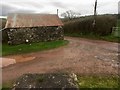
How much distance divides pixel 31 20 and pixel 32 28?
1670mm

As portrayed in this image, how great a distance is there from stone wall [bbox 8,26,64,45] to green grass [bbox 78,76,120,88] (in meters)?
14.6

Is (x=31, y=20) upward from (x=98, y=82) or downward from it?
upward

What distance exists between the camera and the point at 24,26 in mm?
25656

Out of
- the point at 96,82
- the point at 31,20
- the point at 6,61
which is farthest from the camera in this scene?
the point at 31,20

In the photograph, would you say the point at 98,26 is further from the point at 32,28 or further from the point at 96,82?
the point at 96,82

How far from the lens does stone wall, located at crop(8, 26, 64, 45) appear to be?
82.8 ft

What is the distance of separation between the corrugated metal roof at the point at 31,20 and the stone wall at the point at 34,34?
52 centimetres

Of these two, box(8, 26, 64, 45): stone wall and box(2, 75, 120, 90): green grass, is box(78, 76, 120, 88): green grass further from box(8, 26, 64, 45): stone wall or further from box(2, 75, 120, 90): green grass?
box(8, 26, 64, 45): stone wall

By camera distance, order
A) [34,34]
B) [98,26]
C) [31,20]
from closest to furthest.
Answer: [34,34]
[31,20]
[98,26]

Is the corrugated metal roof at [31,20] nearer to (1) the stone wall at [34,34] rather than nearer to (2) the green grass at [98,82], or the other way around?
(1) the stone wall at [34,34]

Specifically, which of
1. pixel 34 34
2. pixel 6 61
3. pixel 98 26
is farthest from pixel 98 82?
pixel 98 26

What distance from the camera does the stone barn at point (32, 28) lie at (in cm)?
2531

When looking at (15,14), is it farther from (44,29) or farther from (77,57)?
(77,57)

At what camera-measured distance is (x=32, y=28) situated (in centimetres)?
2609
